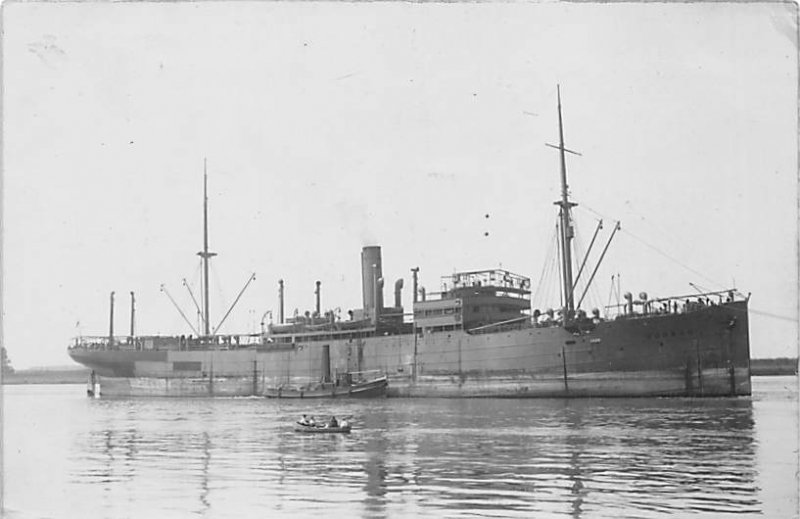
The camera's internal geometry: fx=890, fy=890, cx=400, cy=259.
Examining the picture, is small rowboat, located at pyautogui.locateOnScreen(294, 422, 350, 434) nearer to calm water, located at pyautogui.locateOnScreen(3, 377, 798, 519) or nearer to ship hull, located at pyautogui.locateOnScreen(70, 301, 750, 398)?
calm water, located at pyautogui.locateOnScreen(3, 377, 798, 519)

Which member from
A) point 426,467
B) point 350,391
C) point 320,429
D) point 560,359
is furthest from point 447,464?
point 350,391

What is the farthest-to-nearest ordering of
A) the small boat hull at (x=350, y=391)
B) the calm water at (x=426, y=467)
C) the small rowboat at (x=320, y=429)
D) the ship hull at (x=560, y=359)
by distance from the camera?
1. the small boat hull at (x=350, y=391)
2. the ship hull at (x=560, y=359)
3. the small rowboat at (x=320, y=429)
4. the calm water at (x=426, y=467)

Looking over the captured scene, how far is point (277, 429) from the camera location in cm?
3112

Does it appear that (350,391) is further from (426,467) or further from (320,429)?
(426,467)

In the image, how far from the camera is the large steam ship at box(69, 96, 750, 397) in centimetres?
4206

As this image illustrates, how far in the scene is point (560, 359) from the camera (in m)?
44.1

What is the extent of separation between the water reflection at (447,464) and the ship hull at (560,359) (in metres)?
6.15

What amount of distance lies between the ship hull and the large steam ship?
6 cm

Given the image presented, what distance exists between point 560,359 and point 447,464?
25047 mm

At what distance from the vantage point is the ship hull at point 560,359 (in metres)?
41.9

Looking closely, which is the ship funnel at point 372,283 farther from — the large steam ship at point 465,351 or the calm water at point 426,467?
the calm water at point 426,467

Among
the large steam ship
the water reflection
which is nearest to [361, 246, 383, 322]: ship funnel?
the large steam ship

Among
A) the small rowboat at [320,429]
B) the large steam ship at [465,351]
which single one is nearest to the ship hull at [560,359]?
the large steam ship at [465,351]

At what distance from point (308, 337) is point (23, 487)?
42.8m
